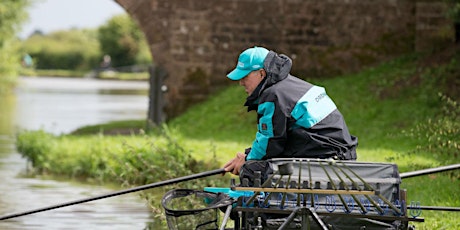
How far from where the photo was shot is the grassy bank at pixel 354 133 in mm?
14055

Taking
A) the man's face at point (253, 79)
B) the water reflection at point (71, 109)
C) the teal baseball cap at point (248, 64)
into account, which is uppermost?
the teal baseball cap at point (248, 64)

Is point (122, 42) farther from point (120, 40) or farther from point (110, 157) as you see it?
point (110, 157)

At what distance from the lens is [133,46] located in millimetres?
82938

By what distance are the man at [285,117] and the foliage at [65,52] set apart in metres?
77.5

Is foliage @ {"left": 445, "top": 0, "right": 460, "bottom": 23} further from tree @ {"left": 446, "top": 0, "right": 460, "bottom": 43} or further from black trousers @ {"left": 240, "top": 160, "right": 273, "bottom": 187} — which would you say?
black trousers @ {"left": 240, "top": 160, "right": 273, "bottom": 187}

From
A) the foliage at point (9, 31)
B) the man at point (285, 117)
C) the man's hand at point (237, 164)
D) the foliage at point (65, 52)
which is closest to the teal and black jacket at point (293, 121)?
the man at point (285, 117)

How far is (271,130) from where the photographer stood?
8625 millimetres

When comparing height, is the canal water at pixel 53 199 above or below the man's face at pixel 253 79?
below

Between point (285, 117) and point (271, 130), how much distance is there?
143mm

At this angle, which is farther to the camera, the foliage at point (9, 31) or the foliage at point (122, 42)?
the foliage at point (122, 42)

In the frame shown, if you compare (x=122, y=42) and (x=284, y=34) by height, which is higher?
(x=284, y=34)

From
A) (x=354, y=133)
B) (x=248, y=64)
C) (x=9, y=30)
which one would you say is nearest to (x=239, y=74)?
(x=248, y=64)

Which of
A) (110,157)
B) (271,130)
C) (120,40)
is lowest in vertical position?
(120,40)

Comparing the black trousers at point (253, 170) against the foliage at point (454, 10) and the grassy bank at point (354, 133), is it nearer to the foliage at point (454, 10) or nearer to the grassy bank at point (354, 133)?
the grassy bank at point (354, 133)
